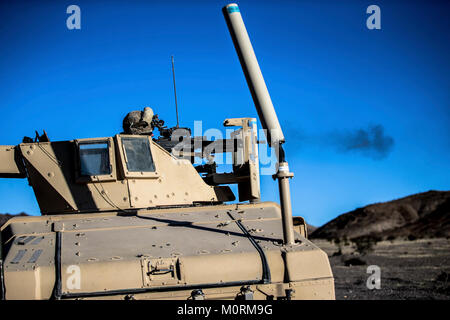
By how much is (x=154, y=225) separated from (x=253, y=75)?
244cm

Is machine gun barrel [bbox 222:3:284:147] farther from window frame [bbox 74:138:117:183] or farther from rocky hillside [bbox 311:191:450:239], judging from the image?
rocky hillside [bbox 311:191:450:239]

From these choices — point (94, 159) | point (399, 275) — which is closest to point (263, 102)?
point (94, 159)

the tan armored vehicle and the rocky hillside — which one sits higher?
the tan armored vehicle

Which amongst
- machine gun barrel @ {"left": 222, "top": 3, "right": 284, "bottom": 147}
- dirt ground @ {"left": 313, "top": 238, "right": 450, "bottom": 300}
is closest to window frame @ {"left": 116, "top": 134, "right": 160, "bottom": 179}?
machine gun barrel @ {"left": 222, "top": 3, "right": 284, "bottom": 147}

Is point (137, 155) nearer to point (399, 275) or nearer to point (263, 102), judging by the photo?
point (263, 102)

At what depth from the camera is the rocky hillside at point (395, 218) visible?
5405cm

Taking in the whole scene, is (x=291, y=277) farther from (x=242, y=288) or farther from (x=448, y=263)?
(x=448, y=263)

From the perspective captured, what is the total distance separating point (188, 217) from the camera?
7602 millimetres

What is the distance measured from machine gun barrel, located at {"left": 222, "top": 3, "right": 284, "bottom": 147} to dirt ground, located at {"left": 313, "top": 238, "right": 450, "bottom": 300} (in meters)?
9.12

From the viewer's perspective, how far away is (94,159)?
8117mm

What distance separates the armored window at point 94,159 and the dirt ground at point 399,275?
9278 mm

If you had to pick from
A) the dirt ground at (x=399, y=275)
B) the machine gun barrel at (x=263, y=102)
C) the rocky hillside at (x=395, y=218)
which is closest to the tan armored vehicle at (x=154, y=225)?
the machine gun barrel at (x=263, y=102)

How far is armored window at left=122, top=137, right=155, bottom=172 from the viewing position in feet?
26.8

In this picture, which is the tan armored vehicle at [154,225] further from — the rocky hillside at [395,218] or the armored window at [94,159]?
the rocky hillside at [395,218]
